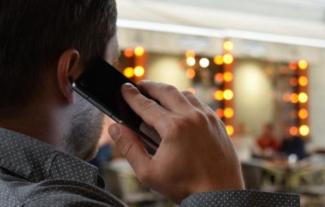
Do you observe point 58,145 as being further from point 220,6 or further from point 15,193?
point 220,6

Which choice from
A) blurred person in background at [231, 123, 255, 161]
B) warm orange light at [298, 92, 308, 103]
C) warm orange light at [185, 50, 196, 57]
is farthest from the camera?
warm orange light at [298, 92, 308, 103]

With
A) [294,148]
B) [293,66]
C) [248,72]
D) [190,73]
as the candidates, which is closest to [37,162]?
[190,73]

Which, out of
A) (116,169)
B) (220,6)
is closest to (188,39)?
(220,6)

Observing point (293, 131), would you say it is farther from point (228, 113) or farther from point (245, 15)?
point (245, 15)

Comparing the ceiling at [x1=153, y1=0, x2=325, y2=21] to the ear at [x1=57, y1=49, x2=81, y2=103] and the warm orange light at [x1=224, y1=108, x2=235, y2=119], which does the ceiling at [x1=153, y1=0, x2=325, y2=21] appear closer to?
the warm orange light at [x1=224, y1=108, x2=235, y2=119]

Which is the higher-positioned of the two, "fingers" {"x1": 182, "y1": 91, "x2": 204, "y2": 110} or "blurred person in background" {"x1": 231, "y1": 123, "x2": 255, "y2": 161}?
"fingers" {"x1": 182, "y1": 91, "x2": 204, "y2": 110}

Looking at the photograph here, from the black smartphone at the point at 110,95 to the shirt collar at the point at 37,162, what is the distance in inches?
3.3

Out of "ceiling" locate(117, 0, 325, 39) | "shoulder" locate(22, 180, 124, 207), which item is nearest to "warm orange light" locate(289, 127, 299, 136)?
"ceiling" locate(117, 0, 325, 39)

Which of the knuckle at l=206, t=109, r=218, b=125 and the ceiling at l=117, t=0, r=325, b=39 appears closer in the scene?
the knuckle at l=206, t=109, r=218, b=125

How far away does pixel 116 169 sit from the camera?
240 inches

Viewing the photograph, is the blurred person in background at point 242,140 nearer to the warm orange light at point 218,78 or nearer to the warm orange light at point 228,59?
the warm orange light at point 218,78

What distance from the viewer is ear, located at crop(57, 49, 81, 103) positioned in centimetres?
75

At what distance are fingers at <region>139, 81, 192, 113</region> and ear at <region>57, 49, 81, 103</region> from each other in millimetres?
93

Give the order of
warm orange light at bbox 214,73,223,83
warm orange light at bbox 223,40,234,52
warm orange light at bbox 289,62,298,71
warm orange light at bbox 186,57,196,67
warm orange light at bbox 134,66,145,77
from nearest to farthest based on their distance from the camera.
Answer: warm orange light at bbox 223,40,234,52 → warm orange light at bbox 186,57,196,67 → warm orange light at bbox 134,66,145,77 → warm orange light at bbox 214,73,223,83 → warm orange light at bbox 289,62,298,71
